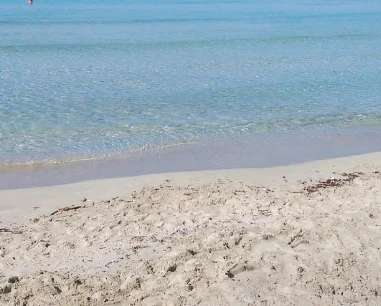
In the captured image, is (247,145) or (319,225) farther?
(247,145)

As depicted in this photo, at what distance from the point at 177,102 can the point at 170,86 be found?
2.07m

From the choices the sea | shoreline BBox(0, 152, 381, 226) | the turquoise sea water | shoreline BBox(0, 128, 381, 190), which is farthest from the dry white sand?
the turquoise sea water

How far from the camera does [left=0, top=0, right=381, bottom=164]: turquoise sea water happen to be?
37.7 feet

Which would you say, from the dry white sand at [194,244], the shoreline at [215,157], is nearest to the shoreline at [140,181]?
the dry white sand at [194,244]

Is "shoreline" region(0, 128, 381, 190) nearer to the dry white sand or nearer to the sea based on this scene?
the sea

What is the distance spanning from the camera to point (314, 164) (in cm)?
965

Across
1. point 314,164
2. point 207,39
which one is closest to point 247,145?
point 314,164

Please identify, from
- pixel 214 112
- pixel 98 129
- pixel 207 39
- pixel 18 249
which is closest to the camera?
pixel 18 249

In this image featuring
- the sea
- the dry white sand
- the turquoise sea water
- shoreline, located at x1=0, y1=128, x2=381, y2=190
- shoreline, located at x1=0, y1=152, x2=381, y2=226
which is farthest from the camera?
the turquoise sea water

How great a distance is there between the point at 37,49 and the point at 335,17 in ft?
80.2

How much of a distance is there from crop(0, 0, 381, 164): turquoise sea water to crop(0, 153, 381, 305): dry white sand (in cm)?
285

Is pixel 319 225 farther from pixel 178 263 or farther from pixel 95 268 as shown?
pixel 95 268

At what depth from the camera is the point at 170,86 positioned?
Answer: 1608 centimetres

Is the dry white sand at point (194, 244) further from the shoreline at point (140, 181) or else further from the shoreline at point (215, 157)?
the shoreline at point (215, 157)
